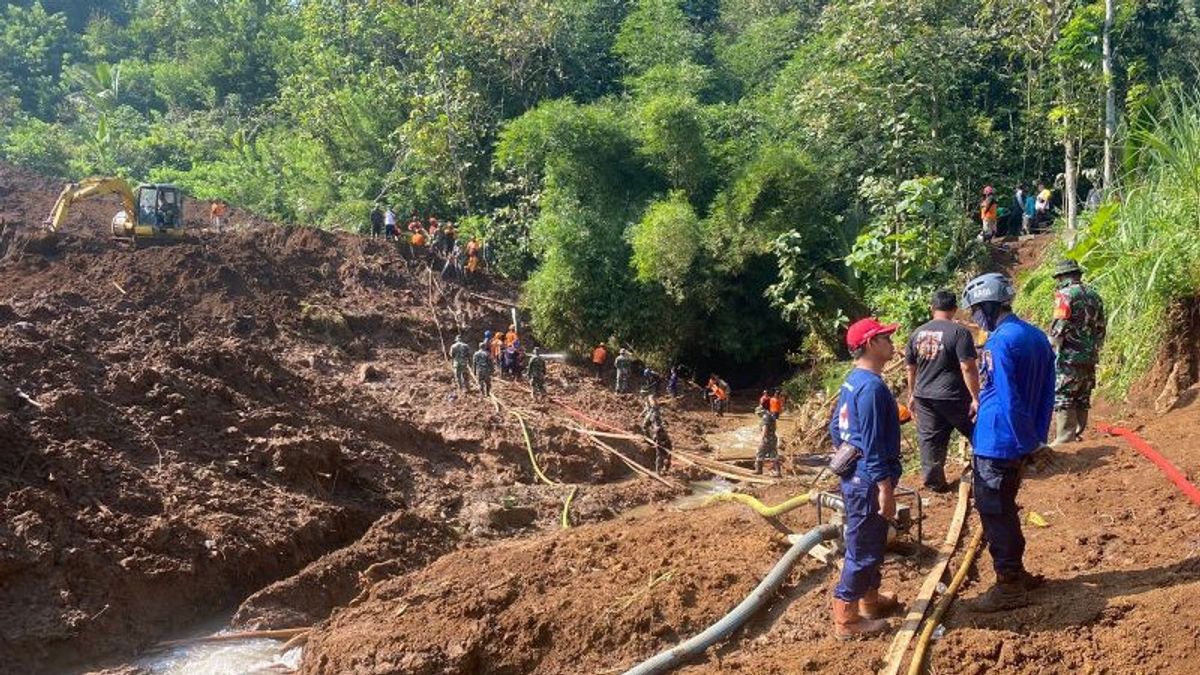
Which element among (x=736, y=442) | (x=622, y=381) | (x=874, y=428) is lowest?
(x=736, y=442)

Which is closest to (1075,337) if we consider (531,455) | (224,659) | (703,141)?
(224,659)

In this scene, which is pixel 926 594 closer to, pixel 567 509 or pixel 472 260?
pixel 567 509

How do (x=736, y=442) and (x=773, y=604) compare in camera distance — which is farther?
(x=736, y=442)

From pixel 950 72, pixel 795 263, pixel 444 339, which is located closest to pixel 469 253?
pixel 444 339

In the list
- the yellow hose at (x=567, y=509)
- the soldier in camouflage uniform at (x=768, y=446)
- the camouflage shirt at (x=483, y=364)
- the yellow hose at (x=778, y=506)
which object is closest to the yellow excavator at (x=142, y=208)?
the camouflage shirt at (x=483, y=364)

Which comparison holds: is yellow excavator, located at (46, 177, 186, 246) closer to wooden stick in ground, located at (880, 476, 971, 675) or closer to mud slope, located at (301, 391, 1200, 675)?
mud slope, located at (301, 391, 1200, 675)

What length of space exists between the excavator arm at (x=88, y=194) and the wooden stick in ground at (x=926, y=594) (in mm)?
21732

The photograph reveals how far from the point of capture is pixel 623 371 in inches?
801

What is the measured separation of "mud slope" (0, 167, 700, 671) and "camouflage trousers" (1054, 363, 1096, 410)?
6.74 metres

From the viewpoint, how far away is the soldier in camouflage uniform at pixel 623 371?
66.3ft

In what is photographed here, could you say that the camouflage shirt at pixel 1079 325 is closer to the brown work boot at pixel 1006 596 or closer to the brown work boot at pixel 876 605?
the brown work boot at pixel 1006 596

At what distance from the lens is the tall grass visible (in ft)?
27.0

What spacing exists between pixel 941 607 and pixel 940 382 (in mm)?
2075

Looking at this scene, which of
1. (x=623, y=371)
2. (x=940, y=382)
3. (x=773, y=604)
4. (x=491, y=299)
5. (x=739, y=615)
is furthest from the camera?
(x=491, y=299)
